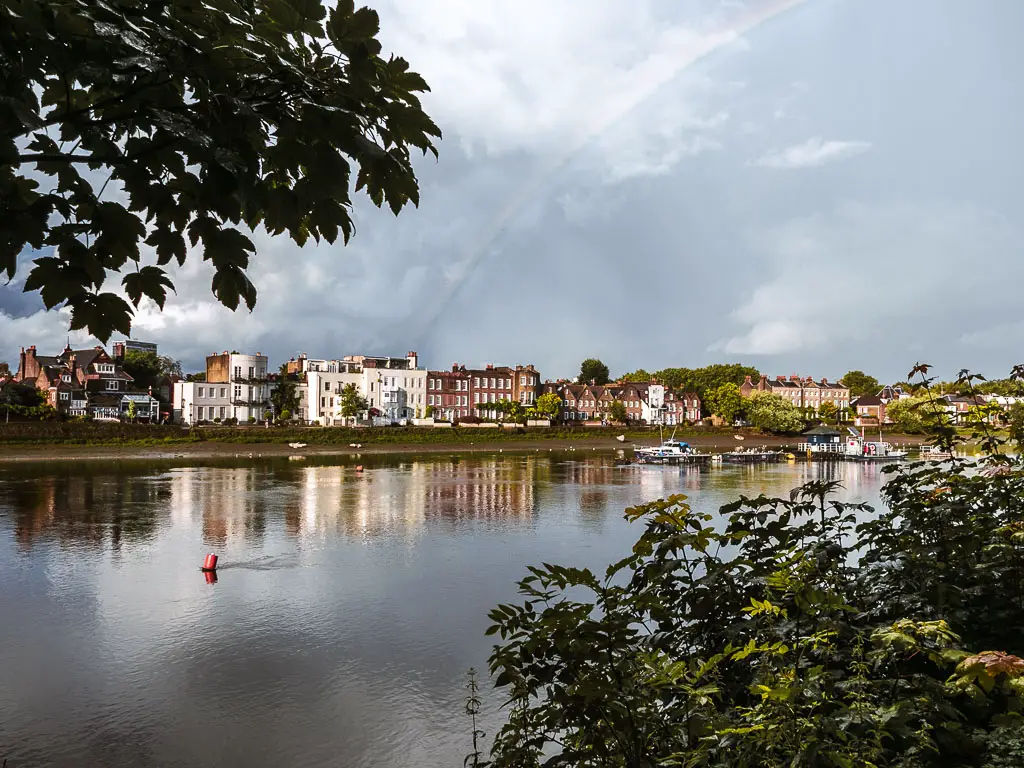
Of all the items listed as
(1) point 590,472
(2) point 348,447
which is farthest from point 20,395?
(1) point 590,472

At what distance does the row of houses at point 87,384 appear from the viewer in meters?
83.4

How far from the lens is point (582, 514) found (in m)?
30.8

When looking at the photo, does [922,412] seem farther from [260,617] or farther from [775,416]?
[775,416]

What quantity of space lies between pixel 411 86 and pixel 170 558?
21983mm

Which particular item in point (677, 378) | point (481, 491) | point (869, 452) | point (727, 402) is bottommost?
point (481, 491)

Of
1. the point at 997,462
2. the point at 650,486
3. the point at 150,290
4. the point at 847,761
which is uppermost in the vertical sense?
the point at 150,290

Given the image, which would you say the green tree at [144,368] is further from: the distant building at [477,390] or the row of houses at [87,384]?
the distant building at [477,390]

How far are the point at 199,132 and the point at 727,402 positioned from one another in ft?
407

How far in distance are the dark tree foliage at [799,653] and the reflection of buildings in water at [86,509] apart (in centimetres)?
2294

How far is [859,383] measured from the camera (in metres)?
156

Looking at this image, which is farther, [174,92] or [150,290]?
[150,290]

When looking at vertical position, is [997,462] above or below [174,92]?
below

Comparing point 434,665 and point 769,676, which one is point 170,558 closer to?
point 434,665

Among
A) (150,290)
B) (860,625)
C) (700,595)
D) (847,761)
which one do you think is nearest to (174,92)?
(150,290)
